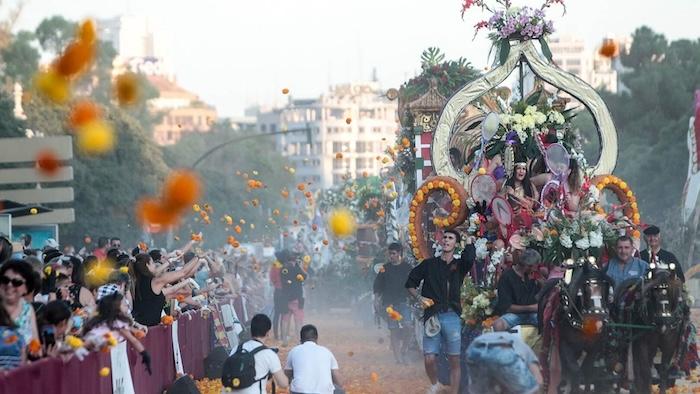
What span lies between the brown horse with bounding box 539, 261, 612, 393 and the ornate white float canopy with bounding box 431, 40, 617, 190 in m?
4.57

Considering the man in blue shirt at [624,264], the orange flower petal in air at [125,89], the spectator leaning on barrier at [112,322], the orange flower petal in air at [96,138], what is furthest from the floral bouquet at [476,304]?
the orange flower petal in air at [125,89]

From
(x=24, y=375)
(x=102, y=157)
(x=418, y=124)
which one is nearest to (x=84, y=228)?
(x=102, y=157)

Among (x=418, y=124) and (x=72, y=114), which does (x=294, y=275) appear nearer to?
(x=418, y=124)

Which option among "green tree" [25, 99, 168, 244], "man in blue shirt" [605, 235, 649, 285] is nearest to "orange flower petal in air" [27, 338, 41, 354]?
"man in blue shirt" [605, 235, 649, 285]

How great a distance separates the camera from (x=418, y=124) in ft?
81.4

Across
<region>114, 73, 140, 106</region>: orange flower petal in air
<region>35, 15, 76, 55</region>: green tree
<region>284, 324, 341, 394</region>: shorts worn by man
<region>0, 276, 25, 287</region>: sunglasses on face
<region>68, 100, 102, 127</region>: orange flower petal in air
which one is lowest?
<region>284, 324, 341, 394</region>: shorts worn by man

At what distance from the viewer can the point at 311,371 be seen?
1373 cm

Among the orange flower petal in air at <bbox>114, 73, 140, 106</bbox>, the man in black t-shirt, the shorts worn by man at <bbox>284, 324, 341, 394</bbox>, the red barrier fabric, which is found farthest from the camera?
the orange flower petal in air at <bbox>114, 73, 140, 106</bbox>

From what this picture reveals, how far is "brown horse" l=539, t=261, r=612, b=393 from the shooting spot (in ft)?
50.7

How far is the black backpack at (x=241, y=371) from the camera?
13289 mm

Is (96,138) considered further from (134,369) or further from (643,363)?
(643,363)

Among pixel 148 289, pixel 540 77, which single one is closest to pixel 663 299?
pixel 148 289

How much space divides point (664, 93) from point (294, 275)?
34.0 metres

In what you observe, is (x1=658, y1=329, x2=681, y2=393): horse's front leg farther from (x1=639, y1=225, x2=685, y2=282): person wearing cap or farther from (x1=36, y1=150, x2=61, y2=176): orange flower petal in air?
(x1=36, y1=150, x2=61, y2=176): orange flower petal in air
